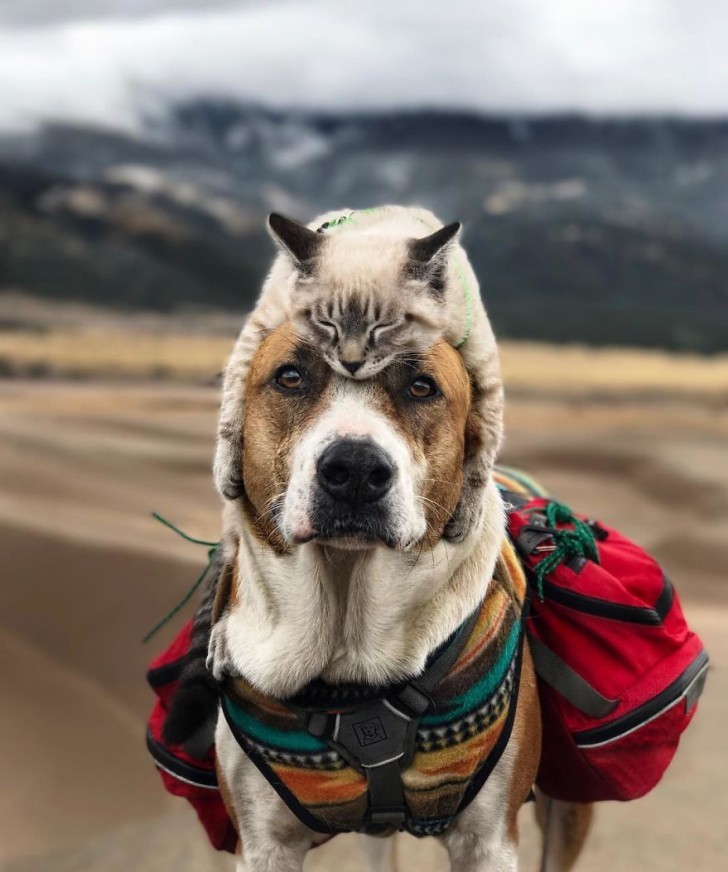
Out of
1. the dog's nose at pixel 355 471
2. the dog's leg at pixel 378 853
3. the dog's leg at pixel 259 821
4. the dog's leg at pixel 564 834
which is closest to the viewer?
the dog's nose at pixel 355 471

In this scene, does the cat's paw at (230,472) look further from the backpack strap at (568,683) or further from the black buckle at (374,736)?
the backpack strap at (568,683)

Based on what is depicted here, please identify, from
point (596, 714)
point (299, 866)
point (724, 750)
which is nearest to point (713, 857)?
point (724, 750)

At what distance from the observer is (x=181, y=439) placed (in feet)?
44.5

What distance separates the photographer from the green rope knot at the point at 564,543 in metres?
3.09

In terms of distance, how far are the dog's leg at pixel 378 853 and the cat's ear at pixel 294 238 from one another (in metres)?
2.27

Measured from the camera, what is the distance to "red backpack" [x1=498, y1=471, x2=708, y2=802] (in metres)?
3.01

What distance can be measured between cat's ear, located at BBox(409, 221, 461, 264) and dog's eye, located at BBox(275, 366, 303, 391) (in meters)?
0.39

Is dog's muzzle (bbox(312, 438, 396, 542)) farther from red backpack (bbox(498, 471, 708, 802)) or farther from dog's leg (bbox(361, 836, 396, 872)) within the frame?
dog's leg (bbox(361, 836, 396, 872))

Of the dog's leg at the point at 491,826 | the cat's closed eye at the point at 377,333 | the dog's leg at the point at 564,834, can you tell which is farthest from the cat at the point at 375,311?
the dog's leg at the point at 564,834

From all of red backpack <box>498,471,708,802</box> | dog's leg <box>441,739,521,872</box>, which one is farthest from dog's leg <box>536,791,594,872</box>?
dog's leg <box>441,739,521,872</box>

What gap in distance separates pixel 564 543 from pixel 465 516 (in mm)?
581

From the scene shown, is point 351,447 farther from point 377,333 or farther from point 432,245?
point 432,245

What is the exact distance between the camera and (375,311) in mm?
2473

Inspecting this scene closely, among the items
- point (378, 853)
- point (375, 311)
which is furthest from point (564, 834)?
point (375, 311)
